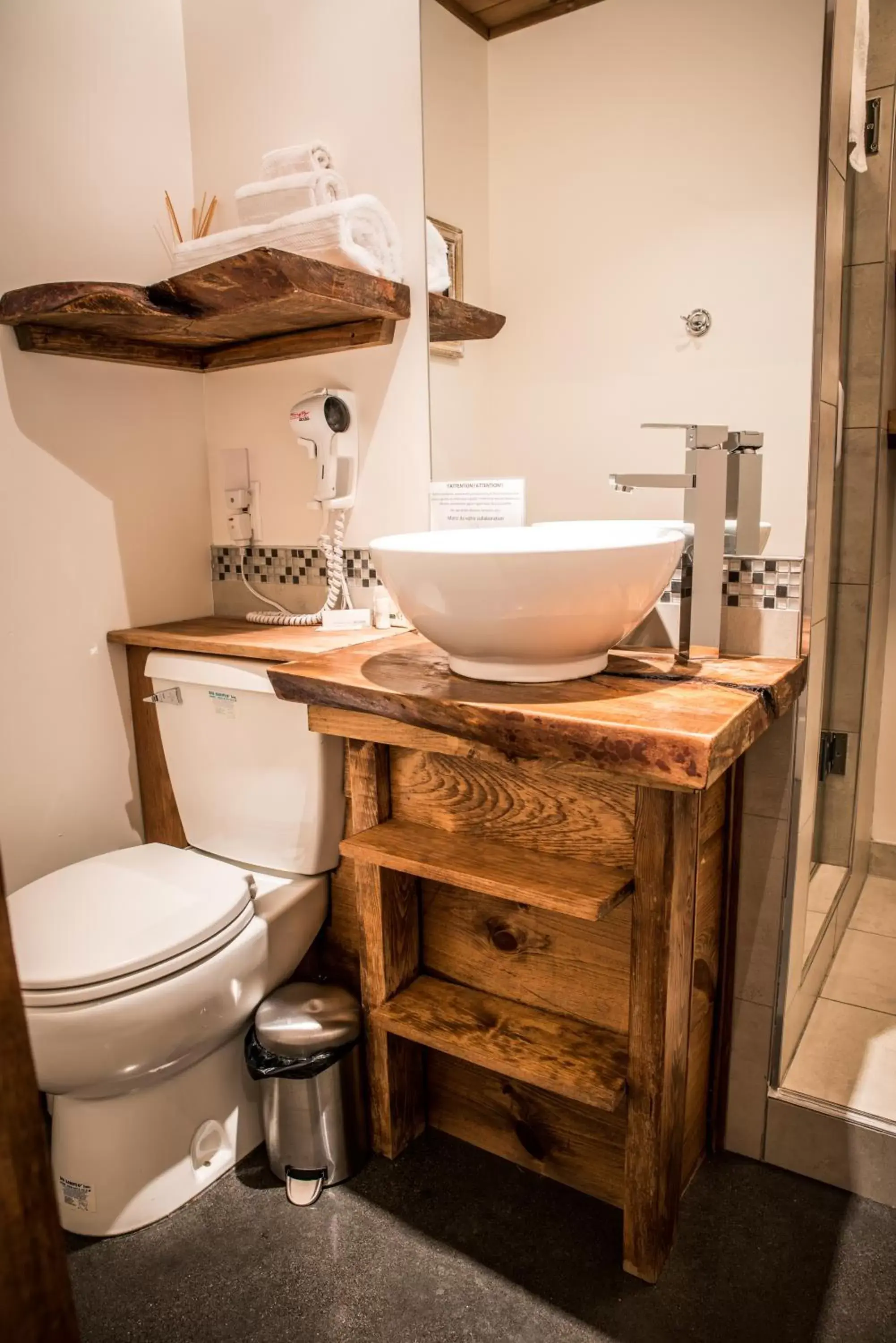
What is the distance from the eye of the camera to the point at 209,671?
1.64 m

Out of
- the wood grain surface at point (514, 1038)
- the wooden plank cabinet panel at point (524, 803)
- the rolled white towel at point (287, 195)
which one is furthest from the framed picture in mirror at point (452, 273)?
the wood grain surface at point (514, 1038)

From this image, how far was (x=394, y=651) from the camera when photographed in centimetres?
142

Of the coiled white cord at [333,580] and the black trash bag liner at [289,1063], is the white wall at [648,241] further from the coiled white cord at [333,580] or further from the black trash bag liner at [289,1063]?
the black trash bag liner at [289,1063]

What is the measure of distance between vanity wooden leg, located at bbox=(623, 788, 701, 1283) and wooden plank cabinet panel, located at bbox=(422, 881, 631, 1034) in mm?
97

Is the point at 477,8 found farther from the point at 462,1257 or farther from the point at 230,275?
the point at 462,1257

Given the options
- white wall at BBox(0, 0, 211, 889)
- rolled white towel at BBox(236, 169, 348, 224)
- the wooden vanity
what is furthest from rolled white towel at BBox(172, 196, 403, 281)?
the wooden vanity

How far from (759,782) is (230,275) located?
1.19 m

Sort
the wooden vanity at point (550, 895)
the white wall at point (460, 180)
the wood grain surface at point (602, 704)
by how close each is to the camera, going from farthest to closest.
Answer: the white wall at point (460, 180) < the wooden vanity at point (550, 895) < the wood grain surface at point (602, 704)

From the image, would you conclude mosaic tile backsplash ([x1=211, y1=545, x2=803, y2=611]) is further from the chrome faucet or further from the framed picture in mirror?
the framed picture in mirror

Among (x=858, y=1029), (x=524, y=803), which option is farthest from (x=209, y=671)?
(x=858, y=1029)

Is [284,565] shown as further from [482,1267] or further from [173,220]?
[482,1267]

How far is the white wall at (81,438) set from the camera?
5.33ft

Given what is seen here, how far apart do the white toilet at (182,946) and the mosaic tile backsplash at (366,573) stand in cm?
33

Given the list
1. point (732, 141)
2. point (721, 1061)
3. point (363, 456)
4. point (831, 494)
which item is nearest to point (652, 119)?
point (732, 141)
